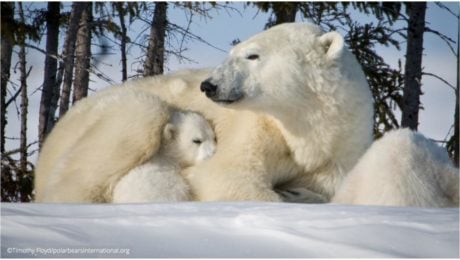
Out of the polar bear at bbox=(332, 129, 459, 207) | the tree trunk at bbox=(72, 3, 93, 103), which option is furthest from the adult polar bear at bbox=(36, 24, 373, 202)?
the tree trunk at bbox=(72, 3, 93, 103)

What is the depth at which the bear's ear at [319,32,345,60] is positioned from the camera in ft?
18.6

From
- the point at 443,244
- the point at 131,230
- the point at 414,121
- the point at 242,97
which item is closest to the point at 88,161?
the point at 242,97

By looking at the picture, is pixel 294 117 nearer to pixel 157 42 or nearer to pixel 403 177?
pixel 403 177

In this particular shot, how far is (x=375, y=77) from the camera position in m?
12.4

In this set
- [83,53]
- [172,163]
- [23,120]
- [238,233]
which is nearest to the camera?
[238,233]

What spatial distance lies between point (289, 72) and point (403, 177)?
5.28 feet

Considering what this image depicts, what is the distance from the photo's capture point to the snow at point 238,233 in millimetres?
2980

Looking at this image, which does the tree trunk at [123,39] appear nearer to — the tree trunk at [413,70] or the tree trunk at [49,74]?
the tree trunk at [49,74]

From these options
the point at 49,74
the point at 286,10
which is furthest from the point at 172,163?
the point at 49,74

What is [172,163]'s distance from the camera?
591 centimetres

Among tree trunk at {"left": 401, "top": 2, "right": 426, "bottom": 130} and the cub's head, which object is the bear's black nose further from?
tree trunk at {"left": 401, "top": 2, "right": 426, "bottom": 130}

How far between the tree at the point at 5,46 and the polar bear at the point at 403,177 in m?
8.31

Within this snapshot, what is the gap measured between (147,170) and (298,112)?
1099 millimetres

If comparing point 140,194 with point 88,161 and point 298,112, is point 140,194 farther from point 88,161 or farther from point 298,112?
point 298,112
